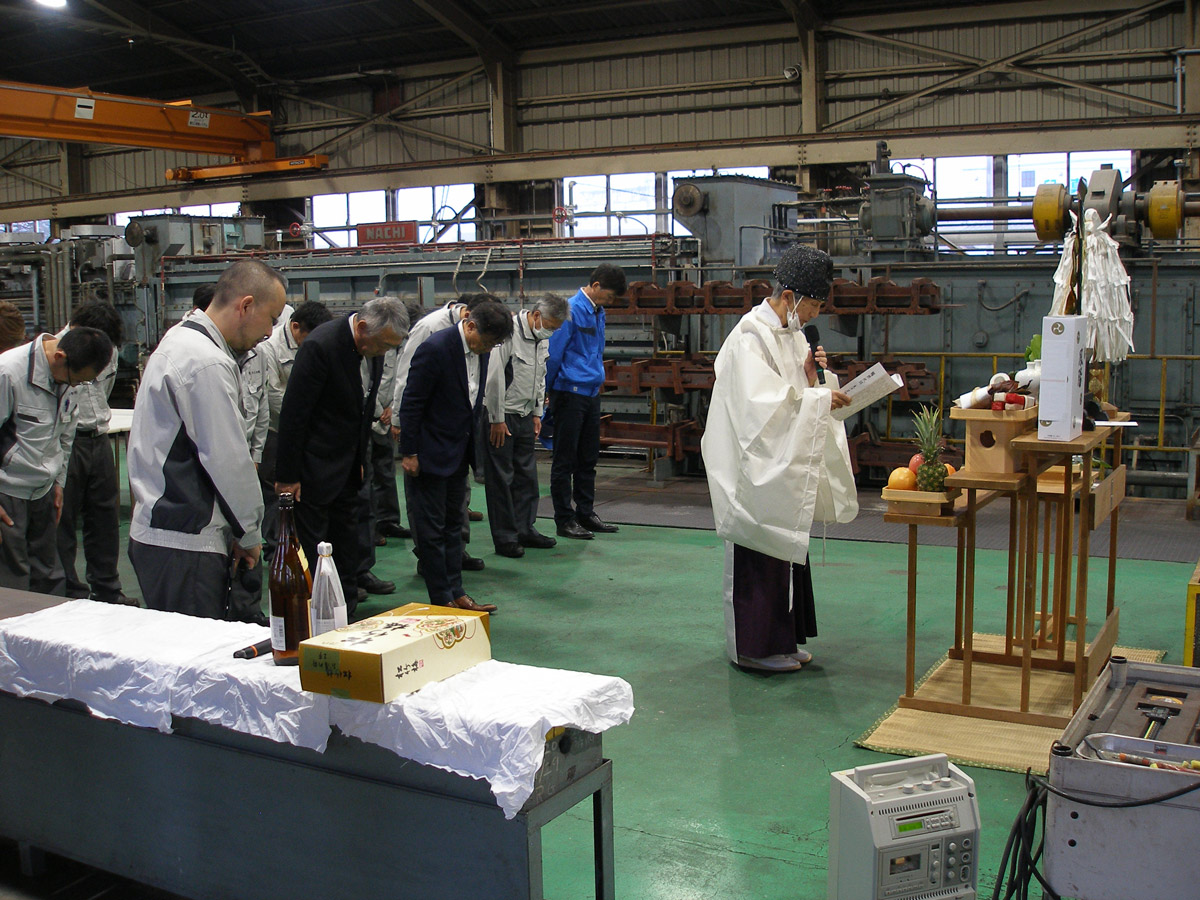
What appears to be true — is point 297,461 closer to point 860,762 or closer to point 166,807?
point 166,807

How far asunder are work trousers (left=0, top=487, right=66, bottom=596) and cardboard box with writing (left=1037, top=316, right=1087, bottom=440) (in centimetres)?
404

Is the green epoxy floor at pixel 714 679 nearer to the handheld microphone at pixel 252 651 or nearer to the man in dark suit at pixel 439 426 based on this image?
the man in dark suit at pixel 439 426

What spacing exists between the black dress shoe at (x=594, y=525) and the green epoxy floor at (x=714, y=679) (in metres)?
0.16

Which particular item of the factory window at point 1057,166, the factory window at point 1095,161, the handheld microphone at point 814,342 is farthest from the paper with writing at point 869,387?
the factory window at point 1095,161

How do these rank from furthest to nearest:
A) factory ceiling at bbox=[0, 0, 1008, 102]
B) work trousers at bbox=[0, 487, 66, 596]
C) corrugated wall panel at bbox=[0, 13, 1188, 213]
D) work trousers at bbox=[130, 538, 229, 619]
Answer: factory ceiling at bbox=[0, 0, 1008, 102] → corrugated wall panel at bbox=[0, 13, 1188, 213] → work trousers at bbox=[0, 487, 66, 596] → work trousers at bbox=[130, 538, 229, 619]

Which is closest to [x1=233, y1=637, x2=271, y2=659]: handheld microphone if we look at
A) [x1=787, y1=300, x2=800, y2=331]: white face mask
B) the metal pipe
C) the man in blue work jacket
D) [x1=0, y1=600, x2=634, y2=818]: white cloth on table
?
[x1=0, y1=600, x2=634, y2=818]: white cloth on table

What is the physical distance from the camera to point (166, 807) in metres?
2.61

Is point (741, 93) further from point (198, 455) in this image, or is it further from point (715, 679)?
point (198, 455)

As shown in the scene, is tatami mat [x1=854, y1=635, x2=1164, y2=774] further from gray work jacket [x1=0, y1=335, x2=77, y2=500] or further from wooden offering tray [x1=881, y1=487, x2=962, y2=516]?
gray work jacket [x1=0, y1=335, x2=77, y2=500]

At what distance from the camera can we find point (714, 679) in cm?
465

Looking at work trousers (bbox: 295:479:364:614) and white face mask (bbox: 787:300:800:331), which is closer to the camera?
white face mask (bbox: 787:300:800:331)

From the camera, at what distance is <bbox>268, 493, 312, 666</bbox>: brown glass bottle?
245cm

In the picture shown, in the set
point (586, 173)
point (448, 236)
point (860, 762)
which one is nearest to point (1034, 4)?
point (586, 173)

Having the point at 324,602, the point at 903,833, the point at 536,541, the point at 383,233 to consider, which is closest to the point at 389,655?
the point at 324,602
